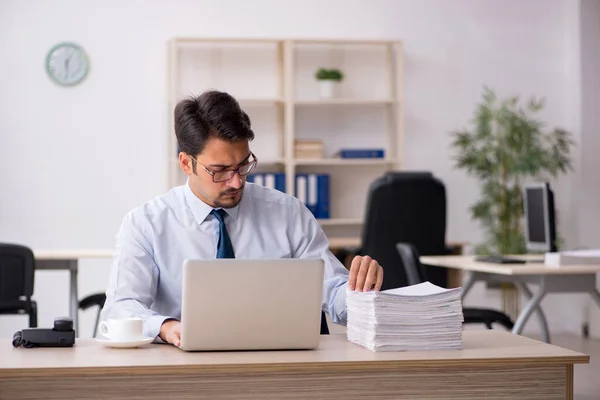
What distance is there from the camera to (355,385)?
1914 millimetres

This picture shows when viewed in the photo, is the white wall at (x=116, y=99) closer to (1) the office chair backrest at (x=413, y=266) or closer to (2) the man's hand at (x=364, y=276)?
(1) the office chair backrest at (x=413, y=266)

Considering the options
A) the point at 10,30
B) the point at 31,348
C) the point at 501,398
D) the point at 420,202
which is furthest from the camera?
the point at 10,30

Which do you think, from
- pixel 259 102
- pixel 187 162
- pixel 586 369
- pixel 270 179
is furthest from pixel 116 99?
pixel 187 162

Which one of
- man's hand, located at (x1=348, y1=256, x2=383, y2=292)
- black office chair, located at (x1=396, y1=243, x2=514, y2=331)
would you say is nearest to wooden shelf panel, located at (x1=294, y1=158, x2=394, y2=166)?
black office chair, located at (x1=396, y1=243, x2=514, y2=331)

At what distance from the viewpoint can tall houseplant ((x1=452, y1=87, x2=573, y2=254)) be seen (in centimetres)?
689

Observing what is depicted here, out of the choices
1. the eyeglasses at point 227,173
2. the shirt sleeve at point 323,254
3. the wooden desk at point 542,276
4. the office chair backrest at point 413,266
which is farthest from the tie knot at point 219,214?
the wooden desk at point 542,276

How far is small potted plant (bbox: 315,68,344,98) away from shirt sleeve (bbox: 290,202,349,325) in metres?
4.29

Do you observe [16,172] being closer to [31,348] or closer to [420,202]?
[420,202]

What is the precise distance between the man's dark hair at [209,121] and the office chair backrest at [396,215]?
8.62 feet

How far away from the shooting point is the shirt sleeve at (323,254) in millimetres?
2541

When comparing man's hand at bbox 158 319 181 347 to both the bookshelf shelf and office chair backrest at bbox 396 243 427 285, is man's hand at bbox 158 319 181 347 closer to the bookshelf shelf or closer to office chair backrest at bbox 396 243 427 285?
office chair backrest at bbox 396 243 427 285

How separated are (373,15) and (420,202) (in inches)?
100

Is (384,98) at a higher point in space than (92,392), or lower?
higher

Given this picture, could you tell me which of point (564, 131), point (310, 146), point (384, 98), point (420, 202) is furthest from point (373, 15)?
point (420, 202)
